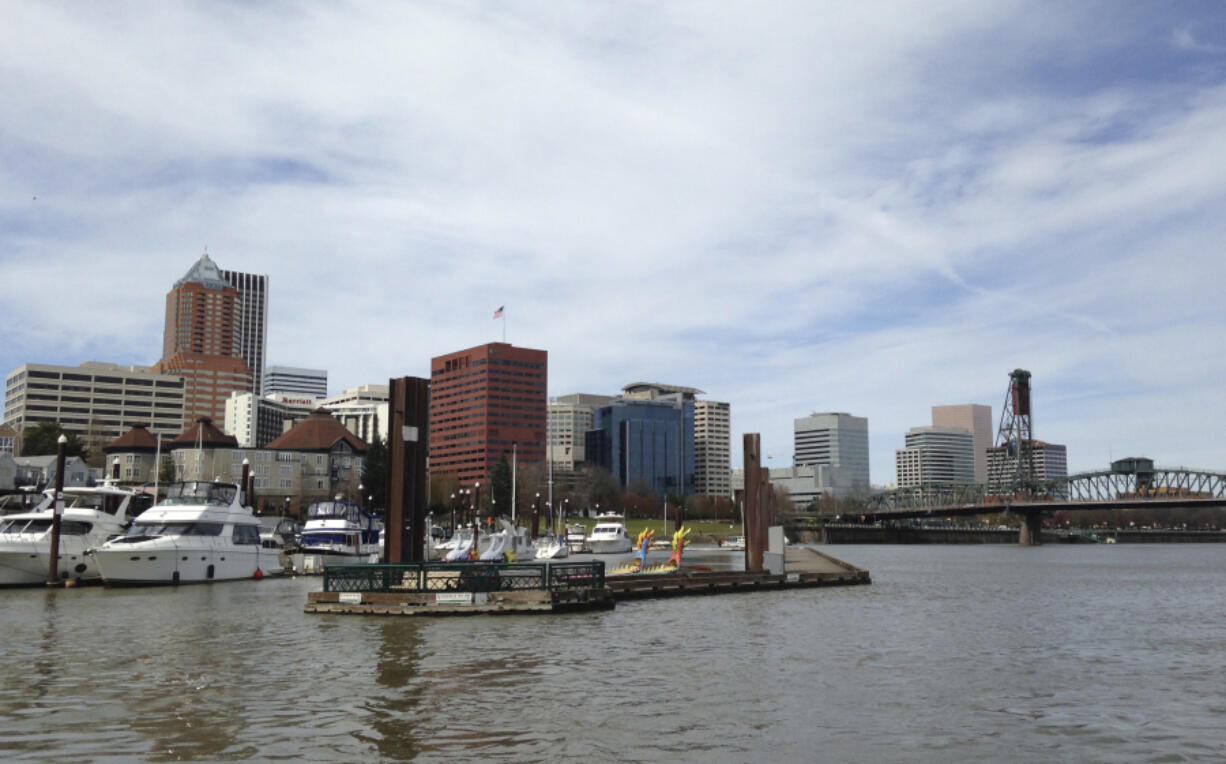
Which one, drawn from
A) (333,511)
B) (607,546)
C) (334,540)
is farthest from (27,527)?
(607,546)

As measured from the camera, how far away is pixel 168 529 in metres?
51.5

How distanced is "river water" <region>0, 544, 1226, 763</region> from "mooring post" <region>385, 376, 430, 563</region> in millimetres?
5055

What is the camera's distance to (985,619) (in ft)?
Answer: 127

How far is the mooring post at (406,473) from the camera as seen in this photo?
40.1 m

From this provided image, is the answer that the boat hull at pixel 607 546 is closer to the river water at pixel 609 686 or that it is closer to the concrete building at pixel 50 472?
the concrete building at pixel 50 472

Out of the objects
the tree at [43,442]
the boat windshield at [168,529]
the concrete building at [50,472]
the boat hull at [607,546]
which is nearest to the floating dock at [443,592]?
the boat windshield at [168,529]

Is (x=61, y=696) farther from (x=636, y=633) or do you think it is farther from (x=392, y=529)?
(x=392, y=529)

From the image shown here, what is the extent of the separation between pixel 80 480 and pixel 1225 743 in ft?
417

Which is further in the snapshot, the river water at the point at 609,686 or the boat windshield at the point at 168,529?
the boat windshield at the point at 168,529

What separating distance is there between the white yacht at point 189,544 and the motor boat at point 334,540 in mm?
5865

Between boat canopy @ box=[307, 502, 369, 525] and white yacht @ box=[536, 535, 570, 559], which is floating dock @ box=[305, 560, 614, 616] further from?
white yacht @ box=[536, 535, 570, 559]

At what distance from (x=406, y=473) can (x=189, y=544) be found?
59.3 feet

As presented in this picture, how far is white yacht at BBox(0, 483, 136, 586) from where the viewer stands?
4891cm

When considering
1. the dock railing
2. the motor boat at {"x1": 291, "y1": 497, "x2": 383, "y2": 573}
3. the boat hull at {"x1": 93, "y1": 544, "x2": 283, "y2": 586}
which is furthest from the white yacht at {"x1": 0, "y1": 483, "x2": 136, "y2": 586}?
the dock railing
